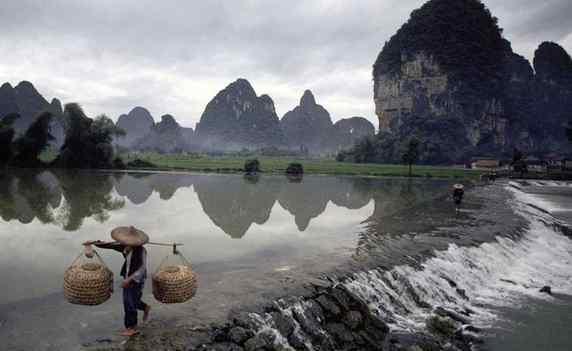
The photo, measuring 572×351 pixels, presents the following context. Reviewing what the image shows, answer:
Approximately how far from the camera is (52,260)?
8.87 m

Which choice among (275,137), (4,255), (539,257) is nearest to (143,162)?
(4,255)

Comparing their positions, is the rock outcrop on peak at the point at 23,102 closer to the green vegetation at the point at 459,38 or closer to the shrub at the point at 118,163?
the shrub at the point at 118,163

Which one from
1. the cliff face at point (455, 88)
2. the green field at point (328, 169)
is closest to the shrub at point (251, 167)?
the green field at point (328, 169)

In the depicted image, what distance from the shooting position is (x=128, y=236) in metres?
4.83

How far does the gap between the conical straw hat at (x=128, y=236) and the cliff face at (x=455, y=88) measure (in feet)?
323

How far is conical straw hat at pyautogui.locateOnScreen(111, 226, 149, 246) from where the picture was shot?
4.75 meters

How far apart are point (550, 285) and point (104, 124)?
52207 mm

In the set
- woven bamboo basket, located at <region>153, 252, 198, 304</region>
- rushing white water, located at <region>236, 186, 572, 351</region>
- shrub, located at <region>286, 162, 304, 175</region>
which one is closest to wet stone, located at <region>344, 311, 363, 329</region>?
rushing white water, located at <region>236, 186, 572, 351</region>

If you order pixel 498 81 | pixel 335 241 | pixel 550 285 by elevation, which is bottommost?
pixel 550 285

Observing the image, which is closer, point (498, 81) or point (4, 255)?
point (4, 255)

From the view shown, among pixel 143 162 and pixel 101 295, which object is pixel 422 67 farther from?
pixel 101 295

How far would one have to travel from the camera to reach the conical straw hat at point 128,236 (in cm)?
475

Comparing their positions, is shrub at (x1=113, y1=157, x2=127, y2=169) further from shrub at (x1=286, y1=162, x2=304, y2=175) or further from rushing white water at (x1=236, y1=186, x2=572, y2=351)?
rushing white water at (x1=236, y1=186, x2=572, y2=351)

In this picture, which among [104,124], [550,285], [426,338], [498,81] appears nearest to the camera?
[426,338]
